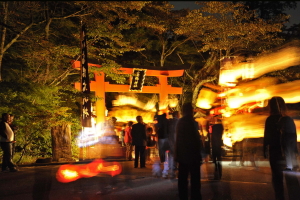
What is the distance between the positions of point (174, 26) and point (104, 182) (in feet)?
53.6

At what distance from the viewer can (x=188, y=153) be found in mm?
6516

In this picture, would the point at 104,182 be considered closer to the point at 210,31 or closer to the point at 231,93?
the point at 231,93

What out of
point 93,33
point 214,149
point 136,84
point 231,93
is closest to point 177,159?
point 214,149

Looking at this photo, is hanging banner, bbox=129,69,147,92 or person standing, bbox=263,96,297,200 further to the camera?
hanging banner, bbox=129,69,147,92

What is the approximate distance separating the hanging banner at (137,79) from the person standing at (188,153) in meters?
17.5

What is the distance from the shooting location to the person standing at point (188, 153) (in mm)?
6504

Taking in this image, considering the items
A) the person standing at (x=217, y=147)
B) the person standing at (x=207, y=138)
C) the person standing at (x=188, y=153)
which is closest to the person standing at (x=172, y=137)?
the person standing at (x=217, y=147)

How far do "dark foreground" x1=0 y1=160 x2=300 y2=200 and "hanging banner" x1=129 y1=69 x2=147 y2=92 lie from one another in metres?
13.7

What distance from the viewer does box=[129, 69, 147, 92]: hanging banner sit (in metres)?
24.2

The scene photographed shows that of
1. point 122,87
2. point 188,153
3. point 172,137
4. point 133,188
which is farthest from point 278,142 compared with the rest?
point 122,87

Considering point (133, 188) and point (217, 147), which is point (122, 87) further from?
point (133, 188)

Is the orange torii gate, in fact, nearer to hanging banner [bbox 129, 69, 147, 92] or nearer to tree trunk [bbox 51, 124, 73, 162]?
hanging banner [bbox 129, 69, 147, 92]

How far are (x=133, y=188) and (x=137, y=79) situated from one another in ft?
52.3

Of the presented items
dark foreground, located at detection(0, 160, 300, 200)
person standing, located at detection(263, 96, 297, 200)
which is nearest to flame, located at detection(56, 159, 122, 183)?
dark foreground, located at detection(0, 160, 300, 200)
